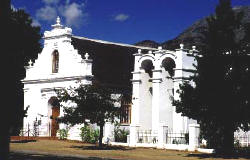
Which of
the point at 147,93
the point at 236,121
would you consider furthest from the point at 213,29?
the point at 147,93

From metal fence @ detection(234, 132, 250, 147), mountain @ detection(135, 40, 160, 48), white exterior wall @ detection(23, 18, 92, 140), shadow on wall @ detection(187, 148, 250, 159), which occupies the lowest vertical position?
shadow on wall @ detection(187, 148, 250, 159)

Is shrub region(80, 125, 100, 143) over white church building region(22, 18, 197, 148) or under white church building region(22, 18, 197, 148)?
under

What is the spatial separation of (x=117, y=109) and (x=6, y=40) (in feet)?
72.2

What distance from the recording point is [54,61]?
39.8 m

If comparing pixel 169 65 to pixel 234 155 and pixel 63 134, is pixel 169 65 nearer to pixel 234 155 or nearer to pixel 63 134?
pixel 63 134

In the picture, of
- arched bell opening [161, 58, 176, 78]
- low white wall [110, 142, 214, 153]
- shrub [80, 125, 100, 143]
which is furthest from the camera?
arched bell opening [161, 58, 176, 78]

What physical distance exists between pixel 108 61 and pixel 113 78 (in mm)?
1950

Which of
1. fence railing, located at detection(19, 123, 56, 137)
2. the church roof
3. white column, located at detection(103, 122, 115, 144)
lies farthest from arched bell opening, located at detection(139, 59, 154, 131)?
fence railing, located at detection(19, 123, 56, 137)

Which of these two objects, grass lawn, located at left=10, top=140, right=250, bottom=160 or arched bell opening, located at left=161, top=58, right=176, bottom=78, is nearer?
grass lawn, located at left=10, top=140, right=250, bottom=160

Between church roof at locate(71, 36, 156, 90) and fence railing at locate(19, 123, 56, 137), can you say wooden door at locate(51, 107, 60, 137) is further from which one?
church roof at locate(71, 36, 156, 90)

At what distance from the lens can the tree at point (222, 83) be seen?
21.6 metres

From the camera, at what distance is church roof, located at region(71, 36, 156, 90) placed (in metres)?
37.4

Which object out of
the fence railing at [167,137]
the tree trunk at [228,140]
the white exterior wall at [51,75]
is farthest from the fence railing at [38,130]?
the tree trunk at [228,140]

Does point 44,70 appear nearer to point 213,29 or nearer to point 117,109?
point 117,109
